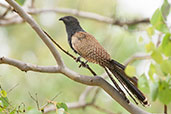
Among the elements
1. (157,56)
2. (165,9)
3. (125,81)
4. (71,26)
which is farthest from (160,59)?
(71,26)

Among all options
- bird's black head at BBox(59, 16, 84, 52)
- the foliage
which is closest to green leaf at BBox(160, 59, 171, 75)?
the foliage

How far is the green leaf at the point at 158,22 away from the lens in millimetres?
1061

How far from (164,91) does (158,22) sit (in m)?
0.24

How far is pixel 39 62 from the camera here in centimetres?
502

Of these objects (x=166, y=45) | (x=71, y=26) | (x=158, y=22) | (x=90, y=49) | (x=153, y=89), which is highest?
(x=71, y=26)

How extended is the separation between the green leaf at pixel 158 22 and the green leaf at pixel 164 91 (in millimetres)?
185

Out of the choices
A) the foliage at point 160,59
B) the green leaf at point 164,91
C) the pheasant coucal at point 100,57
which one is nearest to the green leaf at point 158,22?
the foliage at point 160,59

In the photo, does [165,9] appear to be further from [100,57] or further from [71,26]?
[71,26]

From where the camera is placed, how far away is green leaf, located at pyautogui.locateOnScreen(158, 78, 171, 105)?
3.45 feet

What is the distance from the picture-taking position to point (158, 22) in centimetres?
106

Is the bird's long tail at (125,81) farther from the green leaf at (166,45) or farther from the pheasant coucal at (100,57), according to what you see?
the green leaf at (166,45)

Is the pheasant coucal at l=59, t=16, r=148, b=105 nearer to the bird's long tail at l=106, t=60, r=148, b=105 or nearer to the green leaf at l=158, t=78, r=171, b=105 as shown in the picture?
the bird's long tail at l=106, t=60, r=148, b=105

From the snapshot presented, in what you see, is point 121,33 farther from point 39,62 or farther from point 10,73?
point 10,73

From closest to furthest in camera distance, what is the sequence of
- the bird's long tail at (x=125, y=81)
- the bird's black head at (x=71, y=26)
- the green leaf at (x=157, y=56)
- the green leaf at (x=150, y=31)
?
the green leaf at (x=157, y=56)
the green leaf at (x=150, y=31)
the bird's long tail at (x=125, y=81)
the bird's black head at (x=71, y=26)
